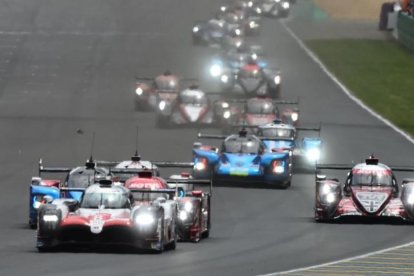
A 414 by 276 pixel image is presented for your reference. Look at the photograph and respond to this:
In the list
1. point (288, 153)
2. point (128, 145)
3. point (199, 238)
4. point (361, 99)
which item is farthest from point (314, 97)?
point (199, 238)

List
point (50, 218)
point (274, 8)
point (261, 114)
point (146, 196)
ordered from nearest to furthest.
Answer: point (50, 218)
point (146, 196)
point (261, 114)
point (274, 8)

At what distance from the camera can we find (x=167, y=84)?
236ft

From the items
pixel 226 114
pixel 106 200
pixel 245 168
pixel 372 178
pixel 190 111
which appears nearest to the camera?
pixel 106 200

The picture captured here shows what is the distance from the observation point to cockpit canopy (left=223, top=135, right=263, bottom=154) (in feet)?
169

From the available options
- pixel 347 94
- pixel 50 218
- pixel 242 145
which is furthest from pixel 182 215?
pixel 347 94

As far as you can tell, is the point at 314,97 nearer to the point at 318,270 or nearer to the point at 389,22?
the point at 389,22

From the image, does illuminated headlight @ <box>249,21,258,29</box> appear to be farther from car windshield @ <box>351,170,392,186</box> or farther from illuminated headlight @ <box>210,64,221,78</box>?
car windshield @ <box>351,170,392,186</box>

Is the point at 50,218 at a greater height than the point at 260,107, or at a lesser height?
lesser

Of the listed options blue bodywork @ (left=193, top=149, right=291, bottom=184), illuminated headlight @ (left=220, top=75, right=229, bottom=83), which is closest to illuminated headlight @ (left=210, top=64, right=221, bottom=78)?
illuminated headlight @ (left=220, top=75, right=229, bottom=83)

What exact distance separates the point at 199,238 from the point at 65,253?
4909 millimetres

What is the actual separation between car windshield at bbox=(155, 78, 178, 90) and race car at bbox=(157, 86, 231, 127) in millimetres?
3863

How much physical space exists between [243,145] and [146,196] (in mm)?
14444

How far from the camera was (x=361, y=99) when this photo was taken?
77.6 meters

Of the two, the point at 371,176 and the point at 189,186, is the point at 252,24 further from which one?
the point at 371,176
